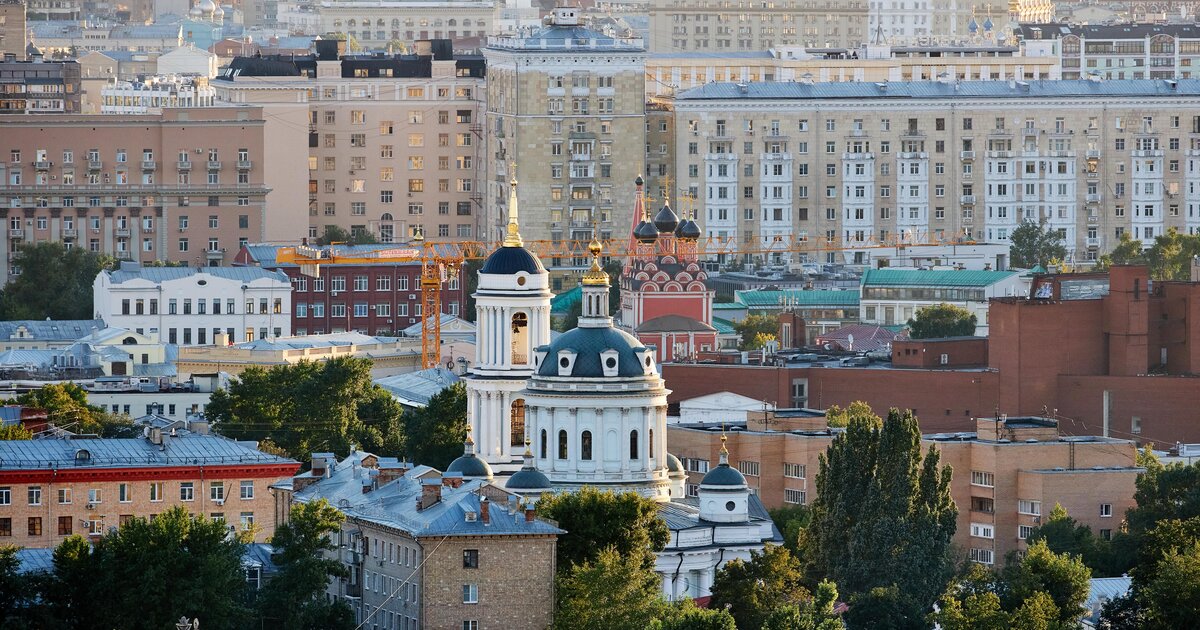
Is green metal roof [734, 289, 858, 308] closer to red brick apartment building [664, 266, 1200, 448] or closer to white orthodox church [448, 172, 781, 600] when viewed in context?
red brick apartment building [664, 266, 1200, 448]

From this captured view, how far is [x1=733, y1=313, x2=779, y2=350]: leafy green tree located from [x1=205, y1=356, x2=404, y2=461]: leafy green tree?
30.4 m

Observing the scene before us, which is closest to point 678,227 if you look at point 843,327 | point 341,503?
point 843,327

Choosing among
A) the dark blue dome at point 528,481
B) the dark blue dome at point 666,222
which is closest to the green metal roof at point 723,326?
the dark blue dome at point 666,222

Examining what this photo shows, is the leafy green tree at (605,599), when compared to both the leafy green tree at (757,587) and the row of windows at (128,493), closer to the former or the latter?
the leafy green tree at (757,587)

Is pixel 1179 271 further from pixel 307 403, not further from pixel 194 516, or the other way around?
pixel 194 516

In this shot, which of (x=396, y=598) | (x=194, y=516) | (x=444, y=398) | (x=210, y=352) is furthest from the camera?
(x=210, y=352)

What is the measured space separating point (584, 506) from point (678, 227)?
73277 millimetres

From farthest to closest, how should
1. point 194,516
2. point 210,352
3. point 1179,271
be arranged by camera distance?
point 1179,271
point 210,352
point 194,516

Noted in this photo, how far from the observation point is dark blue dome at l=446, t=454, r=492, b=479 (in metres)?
110

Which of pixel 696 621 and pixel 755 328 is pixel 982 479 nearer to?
pixel 696 621

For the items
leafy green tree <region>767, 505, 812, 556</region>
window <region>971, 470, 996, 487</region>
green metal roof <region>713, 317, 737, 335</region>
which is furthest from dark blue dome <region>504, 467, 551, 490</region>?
green metal roof <region>713, 317, 737, 335</region>

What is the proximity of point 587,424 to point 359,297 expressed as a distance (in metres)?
73.5

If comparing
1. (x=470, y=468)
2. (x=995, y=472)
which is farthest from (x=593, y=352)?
(x=995, y=472)

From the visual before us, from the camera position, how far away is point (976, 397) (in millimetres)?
141375
